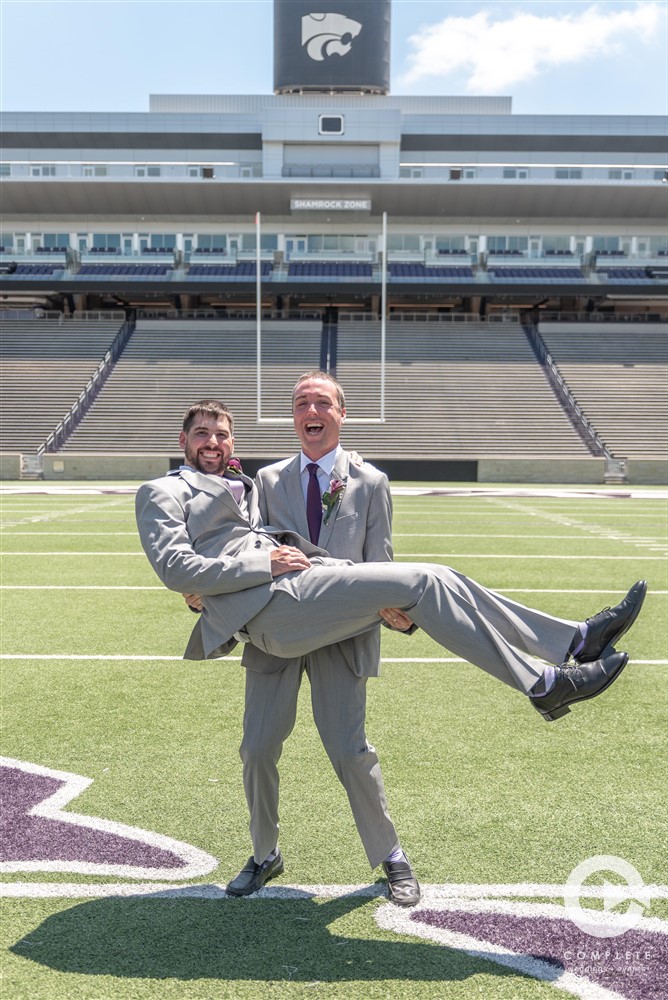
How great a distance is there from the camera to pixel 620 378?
120 feet

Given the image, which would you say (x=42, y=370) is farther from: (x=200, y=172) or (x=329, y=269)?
(x=329, y=269)

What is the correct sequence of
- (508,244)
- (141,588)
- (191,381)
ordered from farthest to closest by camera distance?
(508,244)
(191,381)
(141,588)

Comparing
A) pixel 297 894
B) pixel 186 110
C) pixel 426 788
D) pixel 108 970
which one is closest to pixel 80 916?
pixel 108 970

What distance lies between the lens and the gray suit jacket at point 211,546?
2936mm

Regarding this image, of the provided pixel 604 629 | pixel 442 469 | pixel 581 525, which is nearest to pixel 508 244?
pixel 442 469

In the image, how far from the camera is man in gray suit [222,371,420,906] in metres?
3.13

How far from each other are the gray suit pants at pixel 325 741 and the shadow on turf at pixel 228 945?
249 millimetres

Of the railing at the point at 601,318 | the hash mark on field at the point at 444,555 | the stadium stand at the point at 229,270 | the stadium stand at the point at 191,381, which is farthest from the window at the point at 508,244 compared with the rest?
the hash mark on field at the point at 444,555

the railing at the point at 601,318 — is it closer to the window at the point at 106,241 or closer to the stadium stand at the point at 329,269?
the stadium stand at the point at 329,269

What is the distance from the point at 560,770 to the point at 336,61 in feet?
158

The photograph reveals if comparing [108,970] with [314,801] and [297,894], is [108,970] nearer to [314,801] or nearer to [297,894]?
[297,894]

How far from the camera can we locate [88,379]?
3628cm

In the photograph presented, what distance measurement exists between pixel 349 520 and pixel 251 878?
1.32 m

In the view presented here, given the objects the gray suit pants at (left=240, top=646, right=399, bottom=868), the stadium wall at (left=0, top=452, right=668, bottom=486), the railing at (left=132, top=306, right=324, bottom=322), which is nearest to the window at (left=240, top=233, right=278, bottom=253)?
the railing at (left=132, top=306, right=324, bottom=322)
